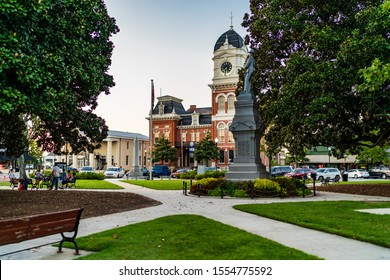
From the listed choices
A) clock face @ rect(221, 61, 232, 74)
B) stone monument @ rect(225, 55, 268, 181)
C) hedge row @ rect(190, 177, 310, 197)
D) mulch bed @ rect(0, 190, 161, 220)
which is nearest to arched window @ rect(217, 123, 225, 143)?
clock face @ rect(221, 61, 232, 74)

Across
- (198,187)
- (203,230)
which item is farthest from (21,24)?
(198,187)

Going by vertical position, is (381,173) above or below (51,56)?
below

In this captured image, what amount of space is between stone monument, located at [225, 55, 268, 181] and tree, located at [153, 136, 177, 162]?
175 ft

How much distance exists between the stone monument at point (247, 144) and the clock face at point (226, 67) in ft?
166

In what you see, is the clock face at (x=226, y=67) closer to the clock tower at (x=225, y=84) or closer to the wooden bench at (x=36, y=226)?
the clock tower at (x=225, y=84)

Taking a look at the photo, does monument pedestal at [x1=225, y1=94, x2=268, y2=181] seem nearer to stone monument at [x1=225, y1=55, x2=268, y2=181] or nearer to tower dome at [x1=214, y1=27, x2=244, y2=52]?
stone monument at [x1=225, y1=55, x2=268, y2=181]

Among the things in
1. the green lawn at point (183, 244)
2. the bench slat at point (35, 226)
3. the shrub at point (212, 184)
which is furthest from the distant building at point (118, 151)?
the bench slat at point (35, 226)

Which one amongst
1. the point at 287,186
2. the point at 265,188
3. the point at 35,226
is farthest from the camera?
the point at 287,186

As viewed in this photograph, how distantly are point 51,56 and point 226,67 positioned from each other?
201 ft

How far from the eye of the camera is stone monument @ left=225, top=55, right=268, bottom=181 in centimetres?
2133

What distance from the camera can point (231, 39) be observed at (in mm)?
72250

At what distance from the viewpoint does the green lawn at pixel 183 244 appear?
6817 mm

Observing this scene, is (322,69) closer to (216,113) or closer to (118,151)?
(216,113)

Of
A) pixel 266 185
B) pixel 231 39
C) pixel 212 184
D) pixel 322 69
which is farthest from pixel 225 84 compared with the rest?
pixel 266 185
